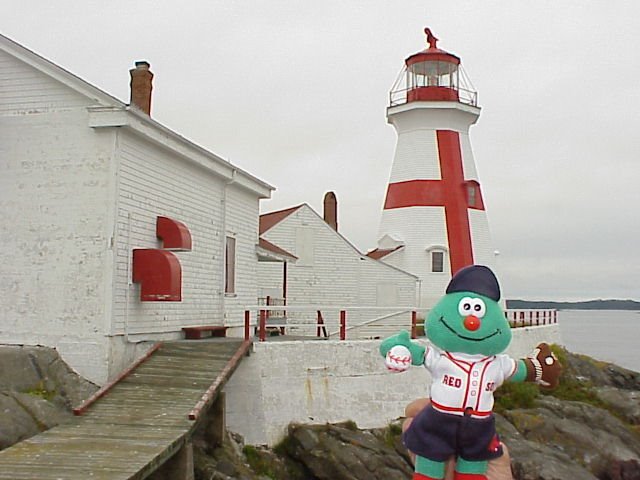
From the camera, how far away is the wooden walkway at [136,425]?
31.6ft

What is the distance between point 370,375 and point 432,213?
43.1 ft

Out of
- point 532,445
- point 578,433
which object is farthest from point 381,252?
point 532,445

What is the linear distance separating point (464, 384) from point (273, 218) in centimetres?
1738

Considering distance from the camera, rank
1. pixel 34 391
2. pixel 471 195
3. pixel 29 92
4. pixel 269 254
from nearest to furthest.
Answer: pixel 34 391 → pixel 29 92 → pixel 269 254 → pixel 471 195

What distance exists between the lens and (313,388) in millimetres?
16188

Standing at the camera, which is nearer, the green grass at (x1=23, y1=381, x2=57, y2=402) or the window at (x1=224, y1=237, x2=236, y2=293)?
the green grass at (x1=23, y1=381, x2=57, y2=402)

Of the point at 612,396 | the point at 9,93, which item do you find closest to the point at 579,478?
the point at 612,396

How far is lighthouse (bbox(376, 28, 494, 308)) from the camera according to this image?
2916cm

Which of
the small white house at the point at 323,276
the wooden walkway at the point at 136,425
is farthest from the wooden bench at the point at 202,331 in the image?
the small white house at the point at 323,276

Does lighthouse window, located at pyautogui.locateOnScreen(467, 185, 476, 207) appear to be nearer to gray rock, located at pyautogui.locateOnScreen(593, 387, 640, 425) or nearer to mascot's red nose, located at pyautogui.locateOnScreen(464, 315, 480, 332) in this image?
gray rock, located at pyautogui.locateOnScreen(593, 387, 640, 425)

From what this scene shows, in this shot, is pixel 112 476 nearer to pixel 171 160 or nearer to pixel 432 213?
pixel 171 160

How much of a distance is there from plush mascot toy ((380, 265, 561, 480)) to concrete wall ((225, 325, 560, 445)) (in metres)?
6.63

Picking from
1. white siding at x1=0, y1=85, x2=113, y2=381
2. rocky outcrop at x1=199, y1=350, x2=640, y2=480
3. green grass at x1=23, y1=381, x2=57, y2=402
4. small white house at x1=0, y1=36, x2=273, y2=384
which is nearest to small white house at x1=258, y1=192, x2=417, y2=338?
rocky outcrop at x1=199, y1=350, x2=640, y2=480

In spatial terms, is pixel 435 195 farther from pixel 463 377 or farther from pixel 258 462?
pixel 463 377
